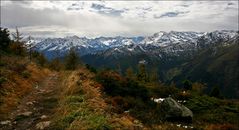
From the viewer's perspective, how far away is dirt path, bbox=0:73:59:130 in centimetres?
1902

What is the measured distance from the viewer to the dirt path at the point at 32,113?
19016 mm

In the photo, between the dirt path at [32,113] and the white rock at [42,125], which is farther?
the dirt path at [32,113]

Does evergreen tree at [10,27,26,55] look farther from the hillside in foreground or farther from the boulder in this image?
the boulder

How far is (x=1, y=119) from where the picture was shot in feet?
68.1

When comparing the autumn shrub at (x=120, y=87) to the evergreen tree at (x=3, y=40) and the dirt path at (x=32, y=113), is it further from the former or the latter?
the evergreen tree at (x=3, y=40)

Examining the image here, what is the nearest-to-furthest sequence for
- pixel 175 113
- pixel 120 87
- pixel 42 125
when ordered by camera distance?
1. pixel 42 125
2. pixel 175 113
3. pixel 120 87

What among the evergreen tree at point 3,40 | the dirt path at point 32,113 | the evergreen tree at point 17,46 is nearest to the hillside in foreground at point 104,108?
the dirt path at point 32,113

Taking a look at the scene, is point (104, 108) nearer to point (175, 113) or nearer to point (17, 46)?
point (175, 113)

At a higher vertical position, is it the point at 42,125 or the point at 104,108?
the point at 104,108

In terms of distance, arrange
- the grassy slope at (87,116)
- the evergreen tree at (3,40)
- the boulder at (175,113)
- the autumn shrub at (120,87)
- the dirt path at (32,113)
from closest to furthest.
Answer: the grassy slope at (87,116), the dirt path at (32,113), the boulder at (175,113), the autumn shrub at (120,87), the evergreen tree at (3,40)

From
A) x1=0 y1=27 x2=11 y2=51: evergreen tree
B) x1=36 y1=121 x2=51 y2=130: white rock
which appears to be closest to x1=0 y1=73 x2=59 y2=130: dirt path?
x1=36 y1=121 x2=51 y2=130: white rock

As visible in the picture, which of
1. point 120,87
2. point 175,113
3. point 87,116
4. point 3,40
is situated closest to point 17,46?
point 3,40

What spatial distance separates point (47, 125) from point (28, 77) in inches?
876

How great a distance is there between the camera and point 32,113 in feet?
73.6
